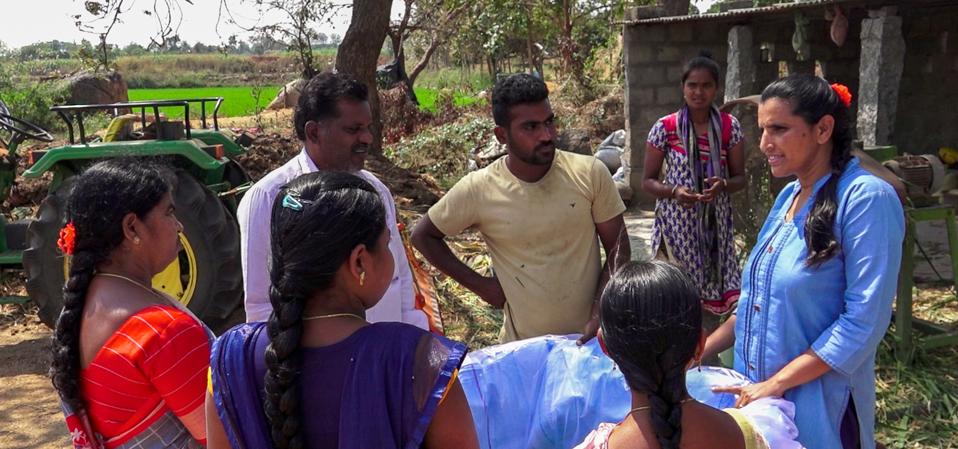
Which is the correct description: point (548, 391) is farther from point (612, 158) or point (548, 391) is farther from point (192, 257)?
point (612, 158)

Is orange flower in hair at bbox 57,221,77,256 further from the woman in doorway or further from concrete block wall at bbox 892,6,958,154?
concrete block wall at bbox 892,6,958,154

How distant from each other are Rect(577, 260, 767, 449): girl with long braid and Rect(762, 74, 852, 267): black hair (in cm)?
58

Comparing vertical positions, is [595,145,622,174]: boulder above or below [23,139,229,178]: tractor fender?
below

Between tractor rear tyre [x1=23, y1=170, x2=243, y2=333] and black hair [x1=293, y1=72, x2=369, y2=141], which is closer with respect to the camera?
black hair [x1=293, y1=72, x2=369, y2=141]

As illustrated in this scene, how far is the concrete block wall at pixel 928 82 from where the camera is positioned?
9117 millimetres

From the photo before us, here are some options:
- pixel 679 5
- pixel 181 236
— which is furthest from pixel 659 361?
pixel 679 5

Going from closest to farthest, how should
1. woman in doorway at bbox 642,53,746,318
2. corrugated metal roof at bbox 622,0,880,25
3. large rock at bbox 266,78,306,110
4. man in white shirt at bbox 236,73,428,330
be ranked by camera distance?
man in white shirt at bbox 236,73,428,330
woman in doorway at bbox 642,53,746,318
corrugated metal roof at bbox 622,0,880,25
large rock at bbox 266,78,306,110

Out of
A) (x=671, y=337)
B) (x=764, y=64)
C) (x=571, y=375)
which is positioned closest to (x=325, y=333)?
(x=671, y=337)

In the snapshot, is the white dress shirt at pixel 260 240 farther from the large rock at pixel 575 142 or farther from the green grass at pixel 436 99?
the green grass at pixel 436 99

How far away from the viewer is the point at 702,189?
13.1 ft

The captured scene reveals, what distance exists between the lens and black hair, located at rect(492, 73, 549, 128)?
2826 mm

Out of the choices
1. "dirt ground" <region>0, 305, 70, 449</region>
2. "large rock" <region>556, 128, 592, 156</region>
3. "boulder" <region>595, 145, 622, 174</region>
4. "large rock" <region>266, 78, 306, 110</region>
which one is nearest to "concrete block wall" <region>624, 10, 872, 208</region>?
"boulder" <region>595, 145, 622, 174</region>

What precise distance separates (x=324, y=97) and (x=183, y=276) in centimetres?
318

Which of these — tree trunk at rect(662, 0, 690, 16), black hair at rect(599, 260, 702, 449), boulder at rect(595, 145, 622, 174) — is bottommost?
boulder at rect(595, 145, 622, 174)
